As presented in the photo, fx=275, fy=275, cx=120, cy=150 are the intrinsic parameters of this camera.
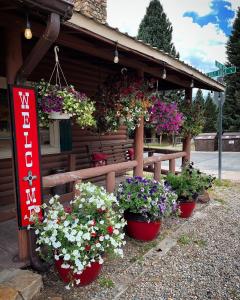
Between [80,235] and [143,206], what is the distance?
1209 mm

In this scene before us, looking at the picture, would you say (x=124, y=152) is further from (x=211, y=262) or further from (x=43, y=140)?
(x=211, y=262)

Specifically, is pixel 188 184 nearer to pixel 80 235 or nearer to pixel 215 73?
pixel 80 235

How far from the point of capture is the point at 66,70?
5.27 m

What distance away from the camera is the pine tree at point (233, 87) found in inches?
807

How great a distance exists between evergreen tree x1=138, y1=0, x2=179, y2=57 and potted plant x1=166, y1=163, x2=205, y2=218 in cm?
1783

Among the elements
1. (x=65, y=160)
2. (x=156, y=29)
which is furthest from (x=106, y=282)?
(x=156, y=29)

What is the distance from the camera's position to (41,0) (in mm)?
2070

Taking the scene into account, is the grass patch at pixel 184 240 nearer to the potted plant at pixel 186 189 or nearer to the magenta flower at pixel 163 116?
the potted plant at pixel 186 189

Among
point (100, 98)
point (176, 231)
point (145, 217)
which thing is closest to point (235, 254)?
point (176, 231)

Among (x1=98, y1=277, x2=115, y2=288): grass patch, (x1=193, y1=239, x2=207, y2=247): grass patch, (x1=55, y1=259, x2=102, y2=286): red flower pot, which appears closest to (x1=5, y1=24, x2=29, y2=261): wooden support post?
(x1=55, y1=259, x2=102, y2=286): red flower pot

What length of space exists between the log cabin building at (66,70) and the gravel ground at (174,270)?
2.71ft

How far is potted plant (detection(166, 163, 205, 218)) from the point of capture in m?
4.58

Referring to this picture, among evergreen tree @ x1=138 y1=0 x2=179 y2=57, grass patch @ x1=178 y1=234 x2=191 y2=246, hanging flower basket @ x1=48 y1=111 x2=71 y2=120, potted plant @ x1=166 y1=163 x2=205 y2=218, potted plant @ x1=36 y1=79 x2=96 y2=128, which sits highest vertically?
evergreen tree @ x1=138 y1=0 x2=179 y2=57

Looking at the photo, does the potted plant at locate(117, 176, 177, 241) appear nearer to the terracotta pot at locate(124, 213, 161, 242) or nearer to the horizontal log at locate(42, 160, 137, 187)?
the terracotta pot at locate(124, 213, 161, 242)
